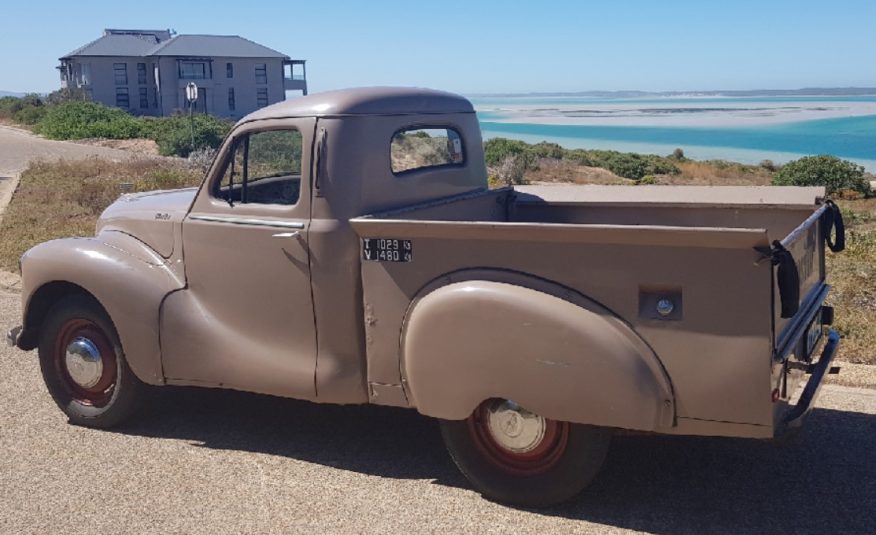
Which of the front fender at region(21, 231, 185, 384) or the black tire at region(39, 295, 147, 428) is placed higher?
the front fender at region(21, 231, 185, 384)

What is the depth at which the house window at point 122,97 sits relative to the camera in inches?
2820

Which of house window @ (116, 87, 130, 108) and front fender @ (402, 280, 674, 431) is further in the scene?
house window @ (116, 87, 130, 108)

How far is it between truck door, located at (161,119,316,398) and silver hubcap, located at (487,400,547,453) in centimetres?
101

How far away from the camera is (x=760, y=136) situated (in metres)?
A: 95.2

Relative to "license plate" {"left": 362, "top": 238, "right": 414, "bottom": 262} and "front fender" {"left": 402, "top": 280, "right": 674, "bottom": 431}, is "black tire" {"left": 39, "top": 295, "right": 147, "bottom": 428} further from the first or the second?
"front fender" {"left": 402, "top": 280, "right": 674, "bottom": 431}

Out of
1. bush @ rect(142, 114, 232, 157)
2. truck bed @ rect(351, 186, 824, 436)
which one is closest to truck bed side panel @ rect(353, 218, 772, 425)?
truck bed @ rect(351, 186, 824, 436)

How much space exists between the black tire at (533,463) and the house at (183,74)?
6647 centimetres

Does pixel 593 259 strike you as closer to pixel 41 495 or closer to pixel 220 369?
pixel 220 369

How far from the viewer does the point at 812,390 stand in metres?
4.34

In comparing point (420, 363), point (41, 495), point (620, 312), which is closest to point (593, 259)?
point (620, 312)

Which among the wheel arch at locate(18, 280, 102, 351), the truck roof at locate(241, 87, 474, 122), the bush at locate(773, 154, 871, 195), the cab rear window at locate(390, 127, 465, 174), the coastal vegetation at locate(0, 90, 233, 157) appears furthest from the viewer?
the coastal vegetation at locate(0, 90, 233, 157)

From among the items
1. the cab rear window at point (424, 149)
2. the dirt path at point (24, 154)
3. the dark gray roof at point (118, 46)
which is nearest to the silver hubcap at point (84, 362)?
the cab rear window at point (424, 149)

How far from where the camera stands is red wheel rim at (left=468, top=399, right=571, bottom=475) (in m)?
4.23

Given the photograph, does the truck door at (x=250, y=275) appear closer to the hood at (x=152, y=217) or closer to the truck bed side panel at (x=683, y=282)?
the hood at (x=152, y=217)
